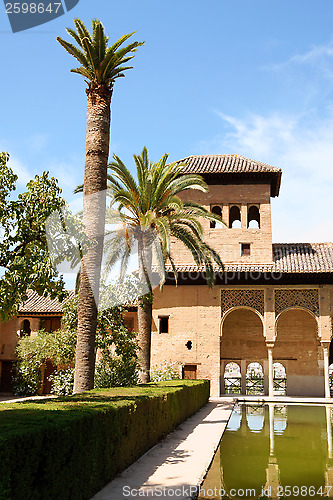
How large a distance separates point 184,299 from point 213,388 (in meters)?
4.39

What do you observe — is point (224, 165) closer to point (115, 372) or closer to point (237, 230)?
point (237, 230)

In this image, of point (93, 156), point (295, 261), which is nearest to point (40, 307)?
point (295, 261)

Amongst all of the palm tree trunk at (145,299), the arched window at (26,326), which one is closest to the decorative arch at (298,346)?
the palm tree trunk at (145,299)

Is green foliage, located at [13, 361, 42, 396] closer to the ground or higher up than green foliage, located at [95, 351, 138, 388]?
closer to the ground

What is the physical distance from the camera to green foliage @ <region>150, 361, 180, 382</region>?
72.2 feet

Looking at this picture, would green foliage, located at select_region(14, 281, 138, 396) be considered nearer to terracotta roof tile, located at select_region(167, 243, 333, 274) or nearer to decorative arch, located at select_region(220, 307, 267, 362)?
terracotta roof tile, located at select_region(167, 243, 333, 274)

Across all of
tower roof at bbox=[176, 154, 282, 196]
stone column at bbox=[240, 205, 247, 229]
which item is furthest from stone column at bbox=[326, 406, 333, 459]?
tower roof at bbox=[176, 154, 282, 196]

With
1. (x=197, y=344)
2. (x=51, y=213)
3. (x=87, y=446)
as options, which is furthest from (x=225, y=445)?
(x=197, y=344)

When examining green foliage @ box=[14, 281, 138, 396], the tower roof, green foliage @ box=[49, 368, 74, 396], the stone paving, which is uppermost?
the tower roof

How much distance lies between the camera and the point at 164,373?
2231 cm

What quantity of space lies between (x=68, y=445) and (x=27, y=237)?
3584mm

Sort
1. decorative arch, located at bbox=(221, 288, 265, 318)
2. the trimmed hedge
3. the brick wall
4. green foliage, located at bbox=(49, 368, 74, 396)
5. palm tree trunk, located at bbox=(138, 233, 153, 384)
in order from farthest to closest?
1. the brick wall
2. decorative arch, located at bbox=(221, 288, 265, 318)
3. green foliage, located at bbox=(49, 368, 74, 396)
4. palm tree trunk, located at bbox=(138, 233, 153, 384)
5. the trimmed hedge

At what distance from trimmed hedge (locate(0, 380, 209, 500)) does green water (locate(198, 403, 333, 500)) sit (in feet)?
4.50

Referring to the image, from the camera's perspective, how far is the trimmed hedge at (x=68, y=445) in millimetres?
4480
